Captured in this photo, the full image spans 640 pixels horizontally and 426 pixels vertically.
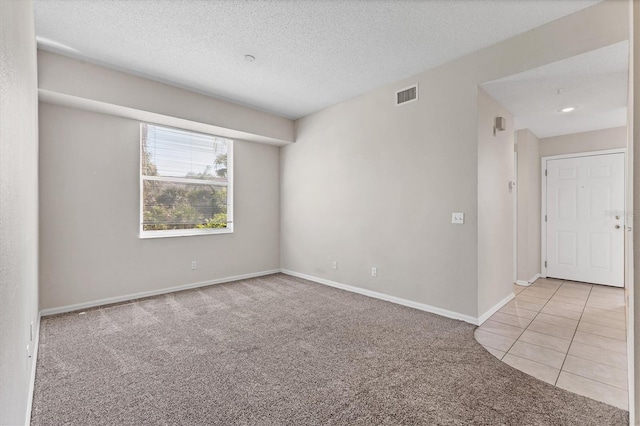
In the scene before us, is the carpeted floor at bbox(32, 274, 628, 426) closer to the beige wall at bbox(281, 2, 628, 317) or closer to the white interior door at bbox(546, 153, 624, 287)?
the beige wall at bbox(281, 2, 628, 317)

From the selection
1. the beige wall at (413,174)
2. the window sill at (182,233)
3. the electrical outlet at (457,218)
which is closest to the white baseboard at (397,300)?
the beige wall at (413,174)

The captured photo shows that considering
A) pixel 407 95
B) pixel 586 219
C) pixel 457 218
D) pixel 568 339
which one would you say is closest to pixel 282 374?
pixel 457 218

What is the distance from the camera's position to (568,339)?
2725 mm

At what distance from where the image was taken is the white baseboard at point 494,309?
3139mm

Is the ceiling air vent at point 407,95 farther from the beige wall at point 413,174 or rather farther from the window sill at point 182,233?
the window sill at point 182,233

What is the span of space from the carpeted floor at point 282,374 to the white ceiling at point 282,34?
281 centimetres

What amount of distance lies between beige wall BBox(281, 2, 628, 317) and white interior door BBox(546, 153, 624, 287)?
2.85 metres

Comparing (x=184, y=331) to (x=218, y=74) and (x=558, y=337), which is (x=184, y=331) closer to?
(x=218, y=74)

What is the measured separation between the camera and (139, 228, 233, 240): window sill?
4105 millimetres

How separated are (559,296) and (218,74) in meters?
5.31

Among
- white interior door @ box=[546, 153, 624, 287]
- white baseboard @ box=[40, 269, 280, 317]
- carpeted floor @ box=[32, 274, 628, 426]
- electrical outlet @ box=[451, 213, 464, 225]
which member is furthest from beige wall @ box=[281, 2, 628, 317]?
white interior door @ box=[546, 153, 624, 287]

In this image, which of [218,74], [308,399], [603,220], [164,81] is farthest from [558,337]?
[164,81]

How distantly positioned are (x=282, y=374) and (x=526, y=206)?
462cm

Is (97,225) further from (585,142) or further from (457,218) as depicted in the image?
(585,142)
